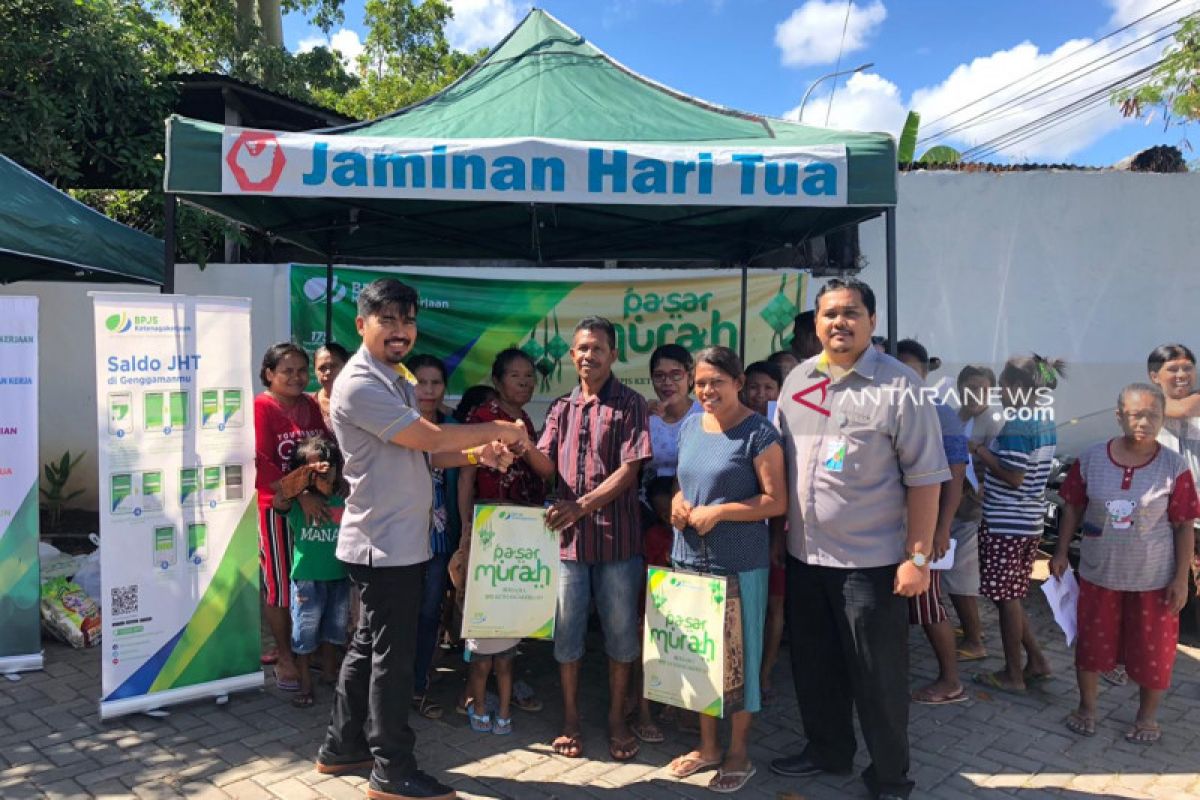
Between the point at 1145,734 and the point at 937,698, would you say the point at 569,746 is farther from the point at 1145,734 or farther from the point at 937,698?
the point at 1145,734

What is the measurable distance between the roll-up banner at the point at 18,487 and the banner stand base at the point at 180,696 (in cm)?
104

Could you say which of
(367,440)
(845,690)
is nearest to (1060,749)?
(845,690)

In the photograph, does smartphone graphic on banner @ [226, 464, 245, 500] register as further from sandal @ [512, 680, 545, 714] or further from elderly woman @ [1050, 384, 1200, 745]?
elderly woman @ [1050, 384, 1200, 745]

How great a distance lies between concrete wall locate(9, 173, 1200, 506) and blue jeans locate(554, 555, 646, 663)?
18.0 ft

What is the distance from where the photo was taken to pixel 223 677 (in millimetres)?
3820

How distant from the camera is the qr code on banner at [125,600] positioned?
3.52 metres

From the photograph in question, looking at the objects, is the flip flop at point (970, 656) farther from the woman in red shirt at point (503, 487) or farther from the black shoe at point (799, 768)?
the woman in red shirt at point (503, 487)

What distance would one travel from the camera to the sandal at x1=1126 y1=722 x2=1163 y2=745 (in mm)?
3516

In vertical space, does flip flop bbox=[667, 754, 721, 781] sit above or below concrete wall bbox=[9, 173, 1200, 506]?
below

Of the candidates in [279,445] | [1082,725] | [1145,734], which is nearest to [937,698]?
[1082,725]

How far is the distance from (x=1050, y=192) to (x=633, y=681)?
688cm

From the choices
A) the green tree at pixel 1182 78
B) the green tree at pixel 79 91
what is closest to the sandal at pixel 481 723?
the green tree at pixel 79 91

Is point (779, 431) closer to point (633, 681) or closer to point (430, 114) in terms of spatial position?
point (633, 681)

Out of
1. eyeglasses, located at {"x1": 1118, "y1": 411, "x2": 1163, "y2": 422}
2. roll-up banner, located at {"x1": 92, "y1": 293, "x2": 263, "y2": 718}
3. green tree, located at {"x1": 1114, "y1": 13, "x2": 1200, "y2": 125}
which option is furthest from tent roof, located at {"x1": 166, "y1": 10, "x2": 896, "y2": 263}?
green tree, located at {"x1": 1114, "y1": 13, "x2": 1200, "y2": 125}
